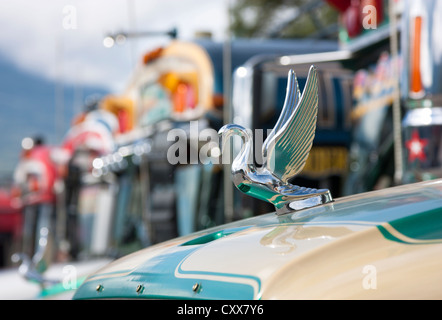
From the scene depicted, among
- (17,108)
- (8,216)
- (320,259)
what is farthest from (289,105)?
(8,216)

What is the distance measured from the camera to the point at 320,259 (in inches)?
41.0

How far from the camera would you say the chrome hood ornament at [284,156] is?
1.38 meters

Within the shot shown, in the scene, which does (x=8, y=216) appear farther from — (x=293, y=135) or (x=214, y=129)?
(x=293, y=135)

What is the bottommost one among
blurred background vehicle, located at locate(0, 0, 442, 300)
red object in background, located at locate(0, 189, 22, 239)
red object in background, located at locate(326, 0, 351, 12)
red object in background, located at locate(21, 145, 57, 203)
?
red object in background, located at locate(0, 189, 22, 239)

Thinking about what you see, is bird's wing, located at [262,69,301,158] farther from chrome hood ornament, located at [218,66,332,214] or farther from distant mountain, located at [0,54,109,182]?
distant mountain, located at [0,54,109,182]

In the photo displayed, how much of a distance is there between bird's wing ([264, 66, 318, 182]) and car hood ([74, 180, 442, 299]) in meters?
0.11

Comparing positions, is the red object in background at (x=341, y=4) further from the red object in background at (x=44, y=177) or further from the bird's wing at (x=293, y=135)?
the red object in background at (x=44, y=177)

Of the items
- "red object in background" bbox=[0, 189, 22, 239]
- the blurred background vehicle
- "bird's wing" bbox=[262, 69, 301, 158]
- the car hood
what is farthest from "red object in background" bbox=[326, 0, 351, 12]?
"red object in background" bbox=[0, 189, 22, 239]

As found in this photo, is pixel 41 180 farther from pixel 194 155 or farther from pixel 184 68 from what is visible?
pixel 194 155

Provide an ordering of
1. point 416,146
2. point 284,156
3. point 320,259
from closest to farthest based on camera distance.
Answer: point 320,259, point 284,156, point 416,146

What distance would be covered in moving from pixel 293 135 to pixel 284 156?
0.17 ft

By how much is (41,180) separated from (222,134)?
11.6m

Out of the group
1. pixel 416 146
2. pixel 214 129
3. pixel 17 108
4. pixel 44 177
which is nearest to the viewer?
pixel 416 146

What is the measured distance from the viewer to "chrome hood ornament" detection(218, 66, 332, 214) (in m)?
1.38
